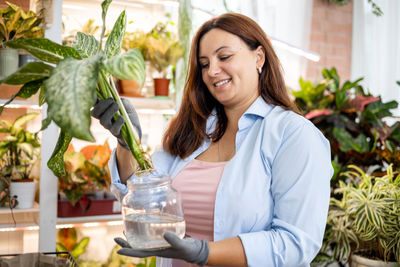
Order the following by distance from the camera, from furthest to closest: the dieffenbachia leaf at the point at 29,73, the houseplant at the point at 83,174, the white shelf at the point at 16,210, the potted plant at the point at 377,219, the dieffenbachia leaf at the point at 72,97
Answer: the houseplant at the point at 83,174, the white shelf at the point at 16,210, the potted plant at the point at 377,219, the dieffenbachia leaf at the point at 29,73, the dieffenbachia leaf at the point at 72,97

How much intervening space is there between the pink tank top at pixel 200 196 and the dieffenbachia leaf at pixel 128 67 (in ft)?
2.01

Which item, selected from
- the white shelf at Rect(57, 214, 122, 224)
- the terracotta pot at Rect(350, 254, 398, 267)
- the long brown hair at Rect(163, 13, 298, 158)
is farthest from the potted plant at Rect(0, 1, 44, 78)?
the terracotta pot at Rect(350, 254, 398, 267)

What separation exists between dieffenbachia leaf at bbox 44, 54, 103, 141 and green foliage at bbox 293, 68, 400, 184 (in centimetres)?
191

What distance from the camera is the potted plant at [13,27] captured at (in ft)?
5.98

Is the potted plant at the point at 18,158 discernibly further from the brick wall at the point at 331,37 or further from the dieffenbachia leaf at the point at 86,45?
the brick wall at the point at 331,37

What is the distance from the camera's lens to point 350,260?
2.10 meters

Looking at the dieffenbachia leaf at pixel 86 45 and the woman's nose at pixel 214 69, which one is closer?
the dieffenbachia leaf at pixel 86 45

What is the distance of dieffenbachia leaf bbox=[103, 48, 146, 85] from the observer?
69cm

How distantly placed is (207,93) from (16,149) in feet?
3.30

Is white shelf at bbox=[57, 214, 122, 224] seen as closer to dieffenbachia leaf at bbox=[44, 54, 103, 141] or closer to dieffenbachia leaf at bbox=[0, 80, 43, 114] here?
dieffenbachia leaf at bbox=[0, 80, 43, 114]

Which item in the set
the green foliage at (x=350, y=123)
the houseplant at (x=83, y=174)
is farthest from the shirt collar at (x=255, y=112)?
the green foliage at (x=350, y=123)

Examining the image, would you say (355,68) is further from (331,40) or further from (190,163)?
(190,163)

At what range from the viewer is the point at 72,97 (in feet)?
2.15

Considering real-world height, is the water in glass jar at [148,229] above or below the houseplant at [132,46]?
below
